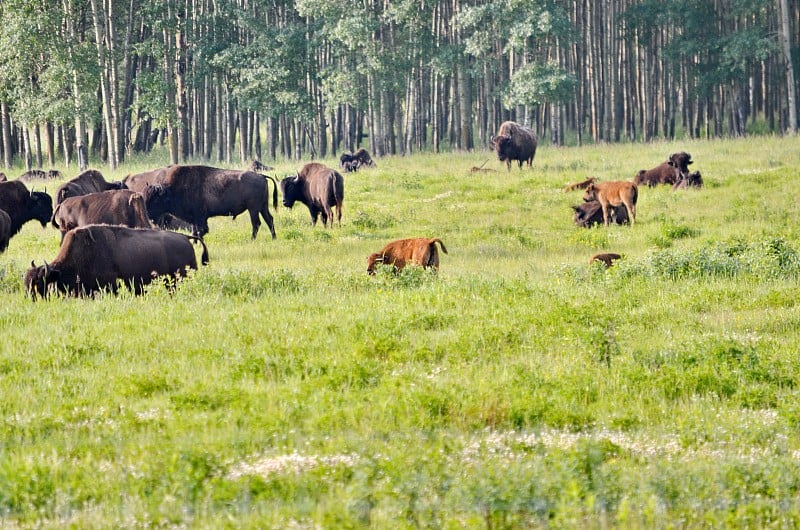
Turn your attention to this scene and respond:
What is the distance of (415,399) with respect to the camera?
8.27 metres

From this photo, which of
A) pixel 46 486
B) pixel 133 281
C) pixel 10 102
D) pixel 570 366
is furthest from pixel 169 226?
pixel 10 102

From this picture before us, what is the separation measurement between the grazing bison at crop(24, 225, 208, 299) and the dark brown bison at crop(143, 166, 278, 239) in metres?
7.87

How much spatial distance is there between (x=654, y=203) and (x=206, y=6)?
34.1 m

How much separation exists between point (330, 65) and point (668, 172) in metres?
23.8

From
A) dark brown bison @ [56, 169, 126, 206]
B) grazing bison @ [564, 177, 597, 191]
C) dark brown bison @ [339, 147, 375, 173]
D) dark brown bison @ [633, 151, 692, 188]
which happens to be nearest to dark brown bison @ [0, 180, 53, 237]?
dark brown bison @ [56, 169, 126, 206]

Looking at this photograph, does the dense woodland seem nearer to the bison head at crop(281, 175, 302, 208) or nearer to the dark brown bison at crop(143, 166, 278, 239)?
the bison head at crop(281, 175, 302, 208)

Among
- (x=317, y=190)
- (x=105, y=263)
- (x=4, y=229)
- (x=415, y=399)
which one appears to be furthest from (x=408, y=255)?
(x=317, y=190)

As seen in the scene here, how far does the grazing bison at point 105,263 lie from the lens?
13547mm

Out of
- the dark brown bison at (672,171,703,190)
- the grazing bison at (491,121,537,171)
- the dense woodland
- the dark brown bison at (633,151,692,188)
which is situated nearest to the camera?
the dark brown bison at (672,171,703,190)

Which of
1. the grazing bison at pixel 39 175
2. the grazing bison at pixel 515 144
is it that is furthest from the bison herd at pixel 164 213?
the grazing bison at pixel 39 175

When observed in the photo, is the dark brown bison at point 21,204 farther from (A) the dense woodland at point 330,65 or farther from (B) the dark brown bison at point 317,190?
(A) the dense woodland at point 330,65

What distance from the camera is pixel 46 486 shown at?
6.39m

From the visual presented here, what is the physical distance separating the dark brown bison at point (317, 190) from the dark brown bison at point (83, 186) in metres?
4.51

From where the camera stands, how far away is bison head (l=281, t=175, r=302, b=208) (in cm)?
2617
